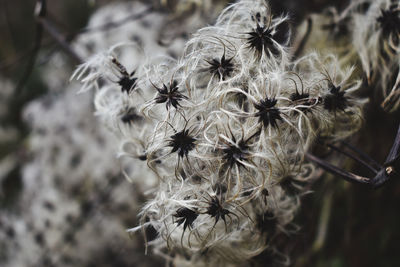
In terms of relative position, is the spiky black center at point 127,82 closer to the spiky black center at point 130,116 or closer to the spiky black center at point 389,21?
the spiky black center at point 130,116

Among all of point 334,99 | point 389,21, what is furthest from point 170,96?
point 389,21

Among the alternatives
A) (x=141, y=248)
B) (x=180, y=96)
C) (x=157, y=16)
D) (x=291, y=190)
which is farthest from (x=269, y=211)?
(x=157, y=16)

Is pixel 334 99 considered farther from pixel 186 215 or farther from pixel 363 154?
pixel 186 215

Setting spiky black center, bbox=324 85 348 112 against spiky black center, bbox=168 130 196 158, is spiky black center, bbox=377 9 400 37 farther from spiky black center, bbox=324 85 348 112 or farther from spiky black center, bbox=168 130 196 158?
spiky black center, bbox=168 130 196 158

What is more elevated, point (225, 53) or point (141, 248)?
point (225, 53)

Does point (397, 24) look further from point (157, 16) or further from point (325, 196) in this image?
point (157, 16)

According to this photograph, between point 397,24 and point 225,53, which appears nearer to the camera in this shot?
point 225,53

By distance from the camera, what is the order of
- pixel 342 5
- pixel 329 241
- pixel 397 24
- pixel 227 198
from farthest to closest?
pixel 329 241, pixel 342 5, pixel 397 24, pixel 227 198
